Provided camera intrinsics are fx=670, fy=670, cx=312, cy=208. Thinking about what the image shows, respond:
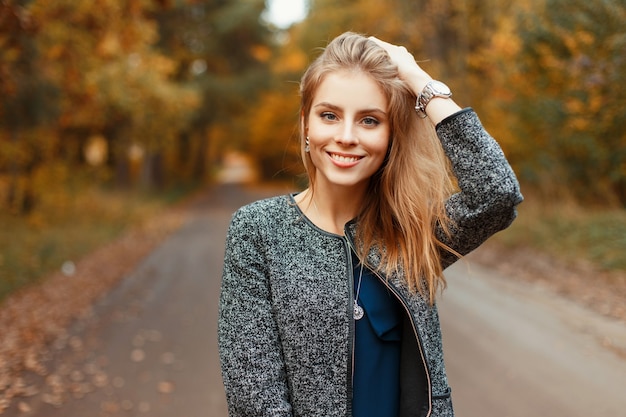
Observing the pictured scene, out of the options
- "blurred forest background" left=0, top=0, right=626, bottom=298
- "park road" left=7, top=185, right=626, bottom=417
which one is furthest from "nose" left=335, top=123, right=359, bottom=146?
"blurred forest background" left=0, top=0, right=626, bottom=298

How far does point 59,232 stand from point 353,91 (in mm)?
12195

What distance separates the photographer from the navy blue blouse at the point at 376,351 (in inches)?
73.5

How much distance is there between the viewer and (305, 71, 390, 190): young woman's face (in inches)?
74.4

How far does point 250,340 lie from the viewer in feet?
5.89

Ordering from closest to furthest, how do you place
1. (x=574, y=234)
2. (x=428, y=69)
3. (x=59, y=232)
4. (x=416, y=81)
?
1. (x=416, y=81)
2. (x=574, y=234)
3. (x=59, y=232)
4. (x=428, y=69)

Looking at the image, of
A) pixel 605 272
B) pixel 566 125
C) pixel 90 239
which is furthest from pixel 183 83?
pixel 605 272

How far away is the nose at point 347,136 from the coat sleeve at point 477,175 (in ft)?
0.78

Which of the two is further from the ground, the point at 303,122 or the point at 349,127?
the point at 303,122

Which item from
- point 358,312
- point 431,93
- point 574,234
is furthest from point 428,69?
point 358,312

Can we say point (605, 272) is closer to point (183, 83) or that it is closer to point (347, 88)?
point (347, 88)

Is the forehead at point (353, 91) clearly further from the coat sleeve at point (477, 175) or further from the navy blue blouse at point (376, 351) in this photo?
the navy blue blouse at point (376, 351)

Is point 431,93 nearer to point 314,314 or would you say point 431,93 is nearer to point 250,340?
point 314,314

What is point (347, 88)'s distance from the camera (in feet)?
6.22

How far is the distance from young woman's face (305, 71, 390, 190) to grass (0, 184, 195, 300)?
24.3 ft
